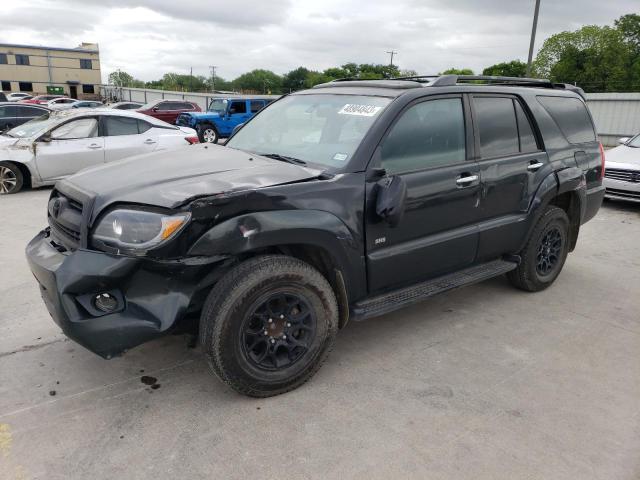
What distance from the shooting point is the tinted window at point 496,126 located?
388 cm

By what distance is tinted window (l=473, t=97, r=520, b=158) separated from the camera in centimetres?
388

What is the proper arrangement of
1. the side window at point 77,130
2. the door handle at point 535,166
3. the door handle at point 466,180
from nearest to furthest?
the door handle at point 466,180, the door handle at point 535,166, the side window at point 77,130

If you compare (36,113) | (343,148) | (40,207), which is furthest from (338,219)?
(36,113)

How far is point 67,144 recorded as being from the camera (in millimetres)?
8945

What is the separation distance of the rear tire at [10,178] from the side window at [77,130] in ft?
2.79

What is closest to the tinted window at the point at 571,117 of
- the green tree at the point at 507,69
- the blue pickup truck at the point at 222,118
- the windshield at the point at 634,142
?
the windshield at the point at 634,142

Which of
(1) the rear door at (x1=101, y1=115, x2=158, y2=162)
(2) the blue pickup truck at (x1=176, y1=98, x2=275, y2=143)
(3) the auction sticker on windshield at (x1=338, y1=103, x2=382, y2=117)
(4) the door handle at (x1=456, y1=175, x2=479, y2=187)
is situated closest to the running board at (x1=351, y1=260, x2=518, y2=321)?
(4) the door handle at (x1=456, y1=175, x2=479, y2=187)

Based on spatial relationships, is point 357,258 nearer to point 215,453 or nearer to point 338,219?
point 338,219

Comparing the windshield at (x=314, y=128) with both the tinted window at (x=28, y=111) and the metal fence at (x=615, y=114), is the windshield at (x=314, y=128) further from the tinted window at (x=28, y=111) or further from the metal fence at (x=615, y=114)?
the metal fence at (x=615, y=114)

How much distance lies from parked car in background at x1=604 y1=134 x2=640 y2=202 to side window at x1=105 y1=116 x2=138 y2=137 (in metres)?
8.50

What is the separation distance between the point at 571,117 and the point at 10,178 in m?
8.66

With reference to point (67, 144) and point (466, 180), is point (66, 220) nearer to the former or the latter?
point (466, 180)

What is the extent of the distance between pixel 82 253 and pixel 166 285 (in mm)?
457

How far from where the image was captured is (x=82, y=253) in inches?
103
